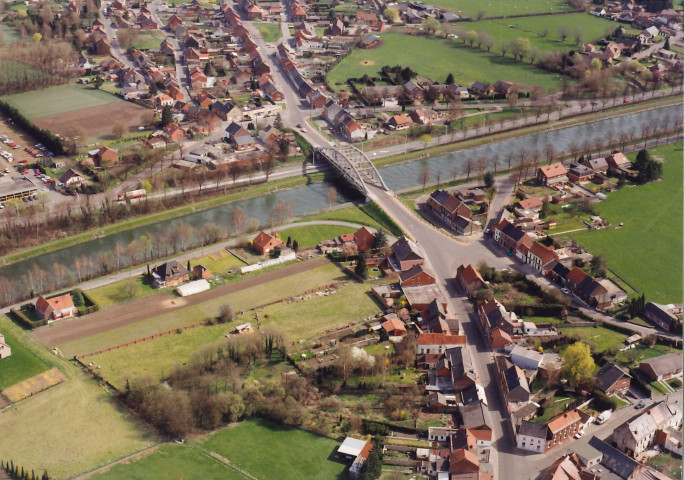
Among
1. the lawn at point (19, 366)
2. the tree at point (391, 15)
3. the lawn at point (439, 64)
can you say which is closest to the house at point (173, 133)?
the lawn at point (439, 64)

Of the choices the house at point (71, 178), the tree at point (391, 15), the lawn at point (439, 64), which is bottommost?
the house at point (71, 178)

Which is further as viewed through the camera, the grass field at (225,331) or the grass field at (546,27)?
the grass field at (546,27)

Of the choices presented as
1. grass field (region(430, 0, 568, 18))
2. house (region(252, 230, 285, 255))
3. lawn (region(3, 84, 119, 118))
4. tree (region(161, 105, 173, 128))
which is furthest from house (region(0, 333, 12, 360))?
grass field (region(430, 0, 568, 18))

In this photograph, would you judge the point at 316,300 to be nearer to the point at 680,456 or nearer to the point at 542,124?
the point at 680,456

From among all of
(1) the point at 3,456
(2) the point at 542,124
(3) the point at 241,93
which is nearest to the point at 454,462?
(1) the point at 3,456

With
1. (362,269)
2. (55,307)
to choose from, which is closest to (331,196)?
(362,269)

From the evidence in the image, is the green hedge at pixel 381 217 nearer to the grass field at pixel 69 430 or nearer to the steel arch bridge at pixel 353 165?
the steel arch bridge at pixel 353 165

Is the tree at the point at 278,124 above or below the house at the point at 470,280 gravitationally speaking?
above
